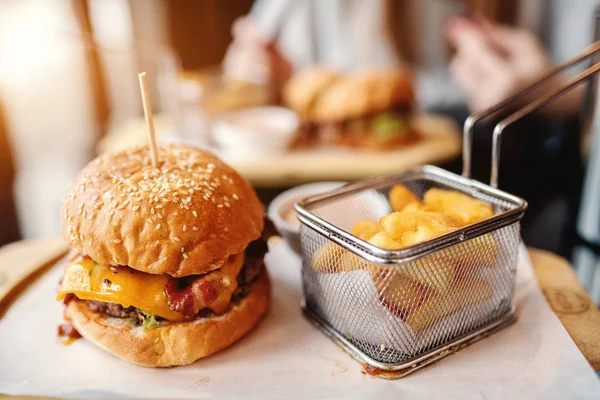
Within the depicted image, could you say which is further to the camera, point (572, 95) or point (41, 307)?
point (572, 95)

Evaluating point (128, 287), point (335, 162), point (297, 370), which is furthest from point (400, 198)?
point (335, 162)

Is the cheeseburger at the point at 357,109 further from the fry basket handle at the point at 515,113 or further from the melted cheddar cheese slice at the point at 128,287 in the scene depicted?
the melted cheddar cheese slice at the point at 128,287

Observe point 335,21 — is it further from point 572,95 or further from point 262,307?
point 262,307

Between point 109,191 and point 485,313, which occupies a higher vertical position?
point 109,191

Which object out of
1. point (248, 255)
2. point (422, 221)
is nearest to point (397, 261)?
A: point (422, 221)

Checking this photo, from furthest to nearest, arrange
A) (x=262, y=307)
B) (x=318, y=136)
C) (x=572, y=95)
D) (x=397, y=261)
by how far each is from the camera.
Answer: (x=572, y=95), (x=318, y=136), (x=262, y=307), (x=397, y=261)

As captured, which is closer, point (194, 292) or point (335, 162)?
point (194, 292)

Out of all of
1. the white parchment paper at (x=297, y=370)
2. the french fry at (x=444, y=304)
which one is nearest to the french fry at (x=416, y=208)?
the french fry at (x=444, y=304)

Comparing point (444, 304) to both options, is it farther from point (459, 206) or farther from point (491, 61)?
point (491, 61)
